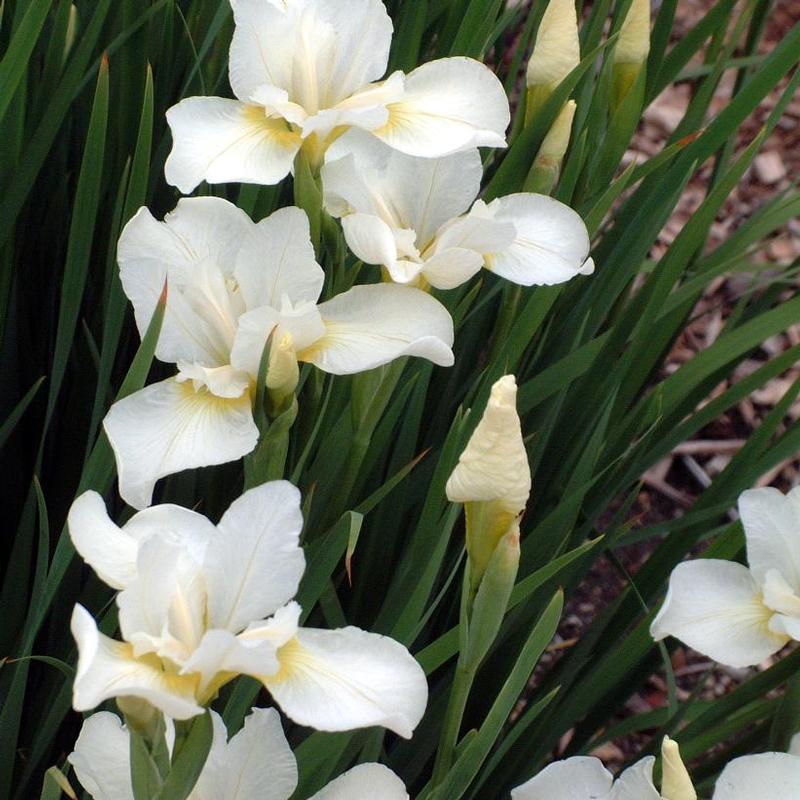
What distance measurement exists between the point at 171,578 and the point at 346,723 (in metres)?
0.12

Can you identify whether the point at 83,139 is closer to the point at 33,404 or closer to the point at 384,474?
the point at 33,404

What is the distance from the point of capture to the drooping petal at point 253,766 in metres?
0.69

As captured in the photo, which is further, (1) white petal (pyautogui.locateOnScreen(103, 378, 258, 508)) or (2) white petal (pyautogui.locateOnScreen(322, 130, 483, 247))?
(2) white petal (pyautogui.locateOnScreen(322, 130, 483, 247))

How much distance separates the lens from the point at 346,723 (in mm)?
590

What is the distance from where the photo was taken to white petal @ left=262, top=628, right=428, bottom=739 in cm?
59

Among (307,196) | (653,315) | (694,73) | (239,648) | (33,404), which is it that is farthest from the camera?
(694,73)

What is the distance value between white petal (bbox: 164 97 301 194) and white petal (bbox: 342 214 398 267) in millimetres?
69

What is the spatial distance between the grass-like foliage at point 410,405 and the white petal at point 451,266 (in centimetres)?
7

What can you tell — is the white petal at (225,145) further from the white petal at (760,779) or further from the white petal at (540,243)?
the white petal at (760,779)

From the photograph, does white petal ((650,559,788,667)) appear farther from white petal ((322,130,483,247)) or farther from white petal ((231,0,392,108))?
white petal ((231,0,392,108))

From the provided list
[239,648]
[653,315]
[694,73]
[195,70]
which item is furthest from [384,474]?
[694,73]

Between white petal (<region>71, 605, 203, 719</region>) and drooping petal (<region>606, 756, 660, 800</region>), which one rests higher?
white petal (<region>71, 605, 203, 719</region>)

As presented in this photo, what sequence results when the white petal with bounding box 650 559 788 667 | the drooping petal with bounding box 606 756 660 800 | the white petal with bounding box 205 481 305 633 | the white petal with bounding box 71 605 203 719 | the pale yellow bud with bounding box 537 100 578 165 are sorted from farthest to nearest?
the pale yellow bud with bounding box 537 100 578 165, the white petal with bounding box 650 559 788 667, the drooping petal with bounding box 606 756 660 800, the white petal with bounding box 205 481 305 633, the white petal with bounding box 71 605 203 719

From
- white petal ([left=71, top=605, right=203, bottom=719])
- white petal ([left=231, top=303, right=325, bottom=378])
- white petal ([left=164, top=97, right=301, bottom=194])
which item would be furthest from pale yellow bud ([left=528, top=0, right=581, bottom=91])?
white petal ([left=71, top=605, right=203, bottom=719])
